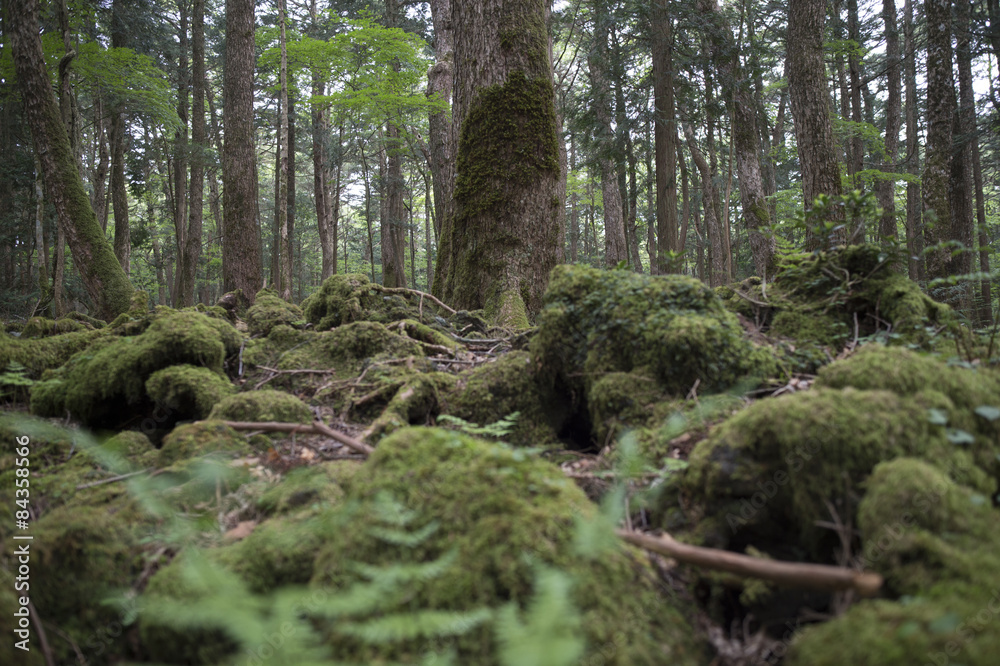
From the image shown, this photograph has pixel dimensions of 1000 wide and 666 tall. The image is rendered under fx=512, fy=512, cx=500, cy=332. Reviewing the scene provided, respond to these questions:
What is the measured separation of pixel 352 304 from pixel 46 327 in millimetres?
3341

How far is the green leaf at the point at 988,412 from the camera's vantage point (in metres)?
1.83

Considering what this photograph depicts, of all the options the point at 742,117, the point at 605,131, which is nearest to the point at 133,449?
the point at 742,117

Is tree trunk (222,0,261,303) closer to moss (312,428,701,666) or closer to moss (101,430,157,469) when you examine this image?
moss (101,430,157,469)

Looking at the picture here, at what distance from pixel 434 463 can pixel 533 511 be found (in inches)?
16.7

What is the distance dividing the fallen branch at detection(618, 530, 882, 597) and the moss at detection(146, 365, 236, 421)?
2.75 meters

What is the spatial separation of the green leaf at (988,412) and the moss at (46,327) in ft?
23.3

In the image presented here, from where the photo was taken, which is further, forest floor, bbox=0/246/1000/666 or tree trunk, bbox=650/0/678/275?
tree trunk, bbox=650/0/678/275

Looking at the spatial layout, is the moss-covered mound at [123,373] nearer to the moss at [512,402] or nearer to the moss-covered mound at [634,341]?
the moss at [512,402]

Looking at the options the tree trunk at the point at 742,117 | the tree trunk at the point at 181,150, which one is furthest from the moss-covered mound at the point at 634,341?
the tree trunk at the point at 181,150

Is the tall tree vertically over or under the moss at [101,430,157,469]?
over

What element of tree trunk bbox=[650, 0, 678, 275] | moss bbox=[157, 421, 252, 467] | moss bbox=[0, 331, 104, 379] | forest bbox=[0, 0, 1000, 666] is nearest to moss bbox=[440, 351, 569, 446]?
forest bbox=[0, 0, 1000, 666]

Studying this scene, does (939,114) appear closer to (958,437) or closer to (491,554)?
(958,437)

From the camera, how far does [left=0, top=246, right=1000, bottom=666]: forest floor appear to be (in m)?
1.29

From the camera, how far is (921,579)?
4.35 feet
